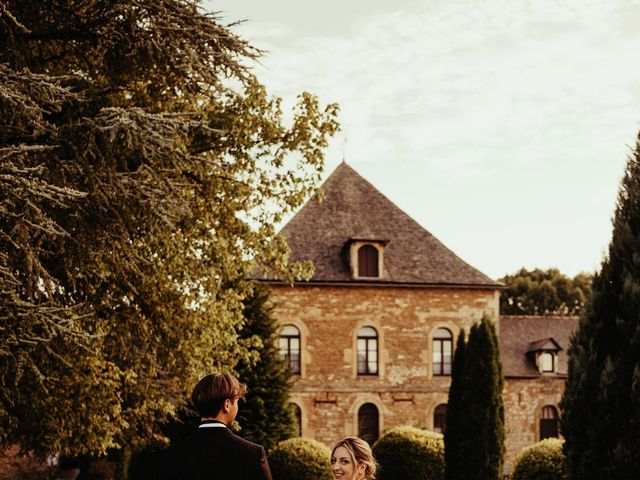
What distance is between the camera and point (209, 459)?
17.0 feet

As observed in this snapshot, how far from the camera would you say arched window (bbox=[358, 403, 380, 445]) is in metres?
32.8

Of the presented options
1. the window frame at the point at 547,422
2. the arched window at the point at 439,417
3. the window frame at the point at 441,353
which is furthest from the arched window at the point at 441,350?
the window frame at the point at 547,422

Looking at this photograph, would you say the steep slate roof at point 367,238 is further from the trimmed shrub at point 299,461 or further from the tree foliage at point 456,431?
the tree foliage at point 456,431

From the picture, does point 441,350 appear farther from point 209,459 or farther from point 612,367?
point 209,459

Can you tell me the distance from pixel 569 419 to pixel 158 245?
19.9 feet

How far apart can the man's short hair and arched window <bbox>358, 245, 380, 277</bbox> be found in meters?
28.1

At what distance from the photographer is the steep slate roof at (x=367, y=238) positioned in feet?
109

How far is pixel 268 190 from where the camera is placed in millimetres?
14617

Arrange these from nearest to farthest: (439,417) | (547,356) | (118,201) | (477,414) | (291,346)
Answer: (118,201) < (477,414) < (291,346) < (439,417) < (547,356)

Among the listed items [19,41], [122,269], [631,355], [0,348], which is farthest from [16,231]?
[631,355]

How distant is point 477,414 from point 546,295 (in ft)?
135

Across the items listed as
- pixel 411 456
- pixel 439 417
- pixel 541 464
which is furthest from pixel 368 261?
pixel 541 464

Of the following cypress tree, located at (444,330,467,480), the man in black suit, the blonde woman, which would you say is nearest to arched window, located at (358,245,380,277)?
cypress tree, located at (444,330,467,480)

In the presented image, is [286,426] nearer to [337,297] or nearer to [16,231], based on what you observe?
[337,297]
